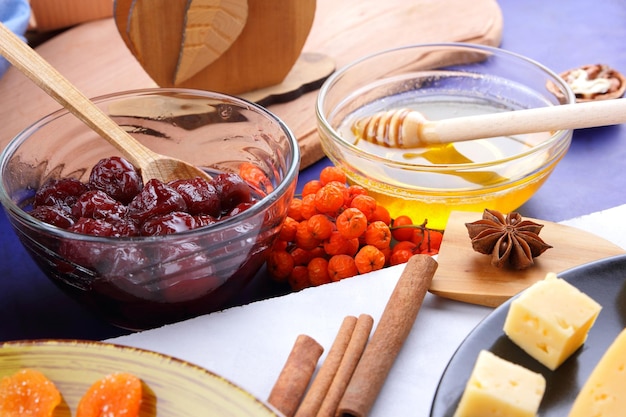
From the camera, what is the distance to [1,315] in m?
1.04

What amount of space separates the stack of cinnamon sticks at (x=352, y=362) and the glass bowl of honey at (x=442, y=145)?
189mm

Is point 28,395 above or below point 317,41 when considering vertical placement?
above

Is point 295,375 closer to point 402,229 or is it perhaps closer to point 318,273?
point 318,273

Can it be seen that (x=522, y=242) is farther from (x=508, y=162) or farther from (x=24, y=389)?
(x=24, y=389)

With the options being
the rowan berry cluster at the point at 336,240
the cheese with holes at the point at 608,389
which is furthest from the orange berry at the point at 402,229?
the cheese with holes at the point at 608,389

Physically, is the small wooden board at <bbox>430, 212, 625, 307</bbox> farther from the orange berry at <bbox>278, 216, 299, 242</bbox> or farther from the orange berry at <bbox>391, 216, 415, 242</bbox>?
the orange berry at <bbox>278, 216, 299, 242</bbox>

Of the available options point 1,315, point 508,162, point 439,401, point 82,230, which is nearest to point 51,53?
point 1,315

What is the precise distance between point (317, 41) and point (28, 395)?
1.25m

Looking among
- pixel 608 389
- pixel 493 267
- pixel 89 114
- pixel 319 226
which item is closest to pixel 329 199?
pixel 319 226

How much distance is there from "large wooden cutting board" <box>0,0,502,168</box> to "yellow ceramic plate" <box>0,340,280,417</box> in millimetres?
774

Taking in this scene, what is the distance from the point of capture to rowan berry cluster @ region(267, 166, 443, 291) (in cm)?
105

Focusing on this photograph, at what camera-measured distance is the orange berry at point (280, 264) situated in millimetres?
1069

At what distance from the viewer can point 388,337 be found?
0.89 metres

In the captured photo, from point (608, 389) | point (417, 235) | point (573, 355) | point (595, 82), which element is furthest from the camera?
point (595, 82)
